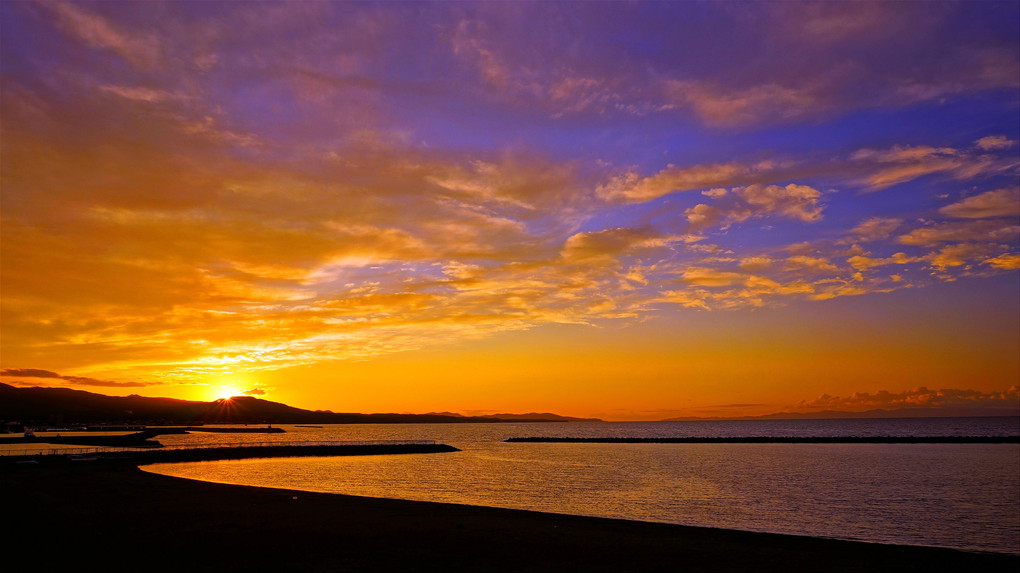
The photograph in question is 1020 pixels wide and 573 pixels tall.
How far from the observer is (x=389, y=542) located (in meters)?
27.8

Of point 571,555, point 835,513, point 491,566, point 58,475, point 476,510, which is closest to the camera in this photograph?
point 491,566

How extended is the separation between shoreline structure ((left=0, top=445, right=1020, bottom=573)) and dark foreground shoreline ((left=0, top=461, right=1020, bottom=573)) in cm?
7

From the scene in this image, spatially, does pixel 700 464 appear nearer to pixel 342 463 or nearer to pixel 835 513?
pixel 835 513

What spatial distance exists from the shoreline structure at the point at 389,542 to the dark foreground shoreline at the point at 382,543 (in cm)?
7

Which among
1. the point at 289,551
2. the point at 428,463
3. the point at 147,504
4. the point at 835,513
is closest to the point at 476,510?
the point at 289,551

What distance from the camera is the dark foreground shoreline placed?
78.0 feet

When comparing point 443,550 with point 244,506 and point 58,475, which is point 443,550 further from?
point 58,475

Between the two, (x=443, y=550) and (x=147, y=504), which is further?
(x=147, y=504)

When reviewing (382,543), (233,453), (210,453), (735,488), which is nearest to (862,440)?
(735,488)

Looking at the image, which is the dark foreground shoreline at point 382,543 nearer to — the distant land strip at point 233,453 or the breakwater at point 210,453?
the distant land strip at point 233,453

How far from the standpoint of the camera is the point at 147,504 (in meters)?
38.9

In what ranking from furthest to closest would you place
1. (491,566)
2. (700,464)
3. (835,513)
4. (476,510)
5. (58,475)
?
(700,464)
(58,475)
(835,513)
(476,510)
(491,566)

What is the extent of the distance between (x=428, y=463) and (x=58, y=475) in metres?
50.1

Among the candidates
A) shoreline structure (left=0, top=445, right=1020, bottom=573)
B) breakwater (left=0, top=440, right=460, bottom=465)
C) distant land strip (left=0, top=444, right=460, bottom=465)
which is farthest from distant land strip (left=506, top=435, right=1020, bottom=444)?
shoreline structure (left=0, top=445, right=1020, bottom=573)
